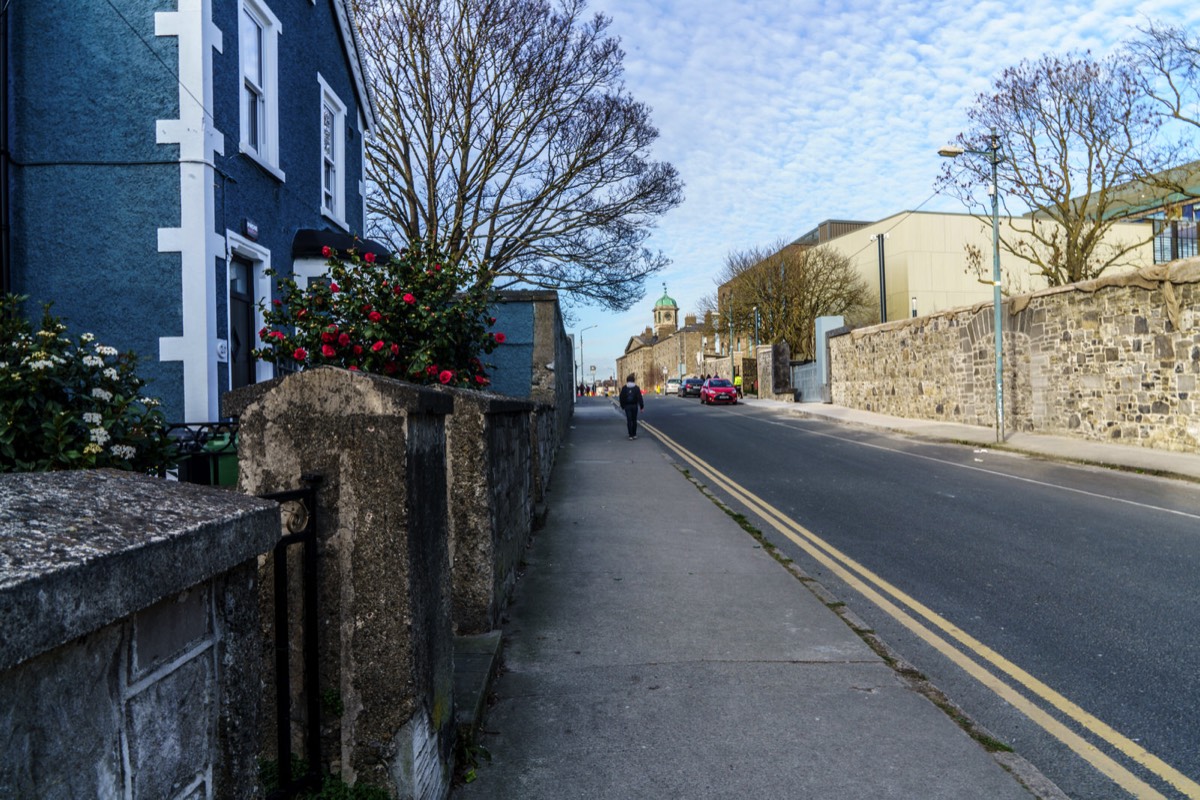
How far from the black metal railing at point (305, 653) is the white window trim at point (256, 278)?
675 centimetres

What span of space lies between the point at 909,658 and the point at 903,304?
2059 inches

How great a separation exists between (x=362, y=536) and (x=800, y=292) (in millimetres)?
51893

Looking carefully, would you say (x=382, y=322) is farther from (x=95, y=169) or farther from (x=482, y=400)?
(x=95, y=169)

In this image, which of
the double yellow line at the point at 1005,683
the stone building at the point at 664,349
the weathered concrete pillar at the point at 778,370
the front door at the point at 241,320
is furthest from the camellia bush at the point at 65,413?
the stone building at the point at 664,349

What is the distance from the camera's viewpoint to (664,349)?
350ft

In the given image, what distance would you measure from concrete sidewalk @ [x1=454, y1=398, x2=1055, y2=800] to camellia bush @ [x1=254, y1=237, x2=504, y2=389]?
7.10 ft

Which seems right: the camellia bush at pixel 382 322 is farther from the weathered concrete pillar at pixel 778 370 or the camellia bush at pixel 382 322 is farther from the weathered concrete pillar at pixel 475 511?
the weathered concrete pillar at pixel 778 370

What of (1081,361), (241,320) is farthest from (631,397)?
(241,320)

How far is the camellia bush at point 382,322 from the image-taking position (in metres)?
7.32

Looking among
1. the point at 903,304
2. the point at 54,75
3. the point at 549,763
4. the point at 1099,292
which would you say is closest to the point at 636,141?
the point at 1099,292

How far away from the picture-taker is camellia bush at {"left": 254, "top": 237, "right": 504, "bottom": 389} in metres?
7.32

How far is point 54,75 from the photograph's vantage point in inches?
333

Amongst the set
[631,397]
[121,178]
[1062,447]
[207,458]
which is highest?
[121,178]

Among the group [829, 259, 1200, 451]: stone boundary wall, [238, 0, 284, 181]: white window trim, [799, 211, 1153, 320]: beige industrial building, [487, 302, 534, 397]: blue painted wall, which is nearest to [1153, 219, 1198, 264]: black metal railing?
[799, 211, 1153, 320]: beige industrial building
